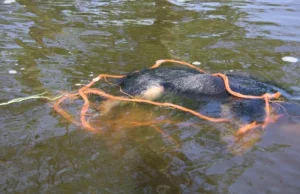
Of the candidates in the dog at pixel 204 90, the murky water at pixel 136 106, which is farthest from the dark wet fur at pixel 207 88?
the murky water at pixel 136 106

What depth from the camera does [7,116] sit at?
4281mm

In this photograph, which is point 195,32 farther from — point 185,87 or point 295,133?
point 295,133

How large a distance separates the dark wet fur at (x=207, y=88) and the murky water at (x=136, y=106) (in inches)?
11.2

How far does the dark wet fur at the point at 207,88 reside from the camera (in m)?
4.29

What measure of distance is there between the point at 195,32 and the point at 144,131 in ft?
14.0

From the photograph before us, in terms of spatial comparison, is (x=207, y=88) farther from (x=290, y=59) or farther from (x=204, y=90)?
(x=290, y=59)

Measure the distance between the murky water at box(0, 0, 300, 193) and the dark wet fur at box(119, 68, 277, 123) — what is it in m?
0.28

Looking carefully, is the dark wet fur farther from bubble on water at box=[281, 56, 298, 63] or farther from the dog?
bubble on water at box=[281, 56, 298, 63]

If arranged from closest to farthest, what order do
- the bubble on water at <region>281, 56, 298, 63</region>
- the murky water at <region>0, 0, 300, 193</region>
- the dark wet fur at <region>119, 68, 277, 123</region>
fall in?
the murky water at <region>0, 0, 300, 193</region> → the dark wet fur at <region>119, 68, 277, 123</region> → the bubble on water at <region>281, 56, 298, 63</region>

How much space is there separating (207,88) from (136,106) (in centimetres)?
92

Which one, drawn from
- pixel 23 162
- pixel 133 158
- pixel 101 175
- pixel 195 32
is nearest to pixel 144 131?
pixel 133 158

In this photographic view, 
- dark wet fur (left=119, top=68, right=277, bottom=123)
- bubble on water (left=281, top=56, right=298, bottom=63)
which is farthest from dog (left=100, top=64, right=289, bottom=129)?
bubble on water (left=281, top=56, right=298, bottom=63)

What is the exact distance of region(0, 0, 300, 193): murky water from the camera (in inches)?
128

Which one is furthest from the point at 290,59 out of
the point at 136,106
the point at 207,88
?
the point at 136,106
